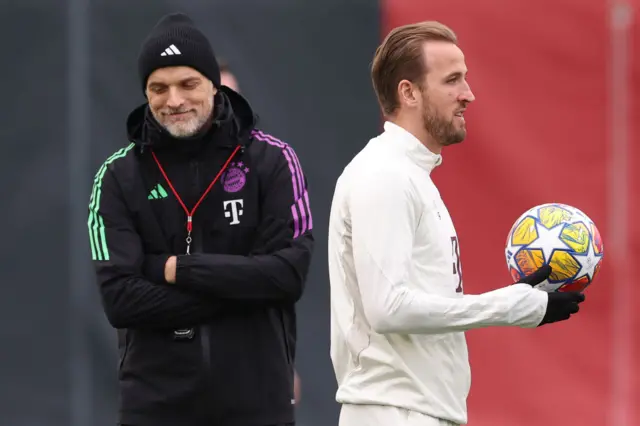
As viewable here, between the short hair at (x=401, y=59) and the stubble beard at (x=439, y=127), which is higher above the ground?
the short hair at (x=401, y=59)

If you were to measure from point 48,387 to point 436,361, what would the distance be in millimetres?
3802

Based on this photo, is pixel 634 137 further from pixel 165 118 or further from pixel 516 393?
pixel 165 118

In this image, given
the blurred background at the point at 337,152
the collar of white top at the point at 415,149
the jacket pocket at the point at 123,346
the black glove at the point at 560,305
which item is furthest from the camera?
the blurred background at the point at 337,152

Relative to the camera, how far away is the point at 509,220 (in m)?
7.30

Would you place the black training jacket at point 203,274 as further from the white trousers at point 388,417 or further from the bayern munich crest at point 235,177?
the white trousers at point 388,417

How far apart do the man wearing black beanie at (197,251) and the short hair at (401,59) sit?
0.59 m

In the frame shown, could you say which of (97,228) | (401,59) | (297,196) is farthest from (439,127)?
(97,228)

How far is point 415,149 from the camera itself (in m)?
3.84

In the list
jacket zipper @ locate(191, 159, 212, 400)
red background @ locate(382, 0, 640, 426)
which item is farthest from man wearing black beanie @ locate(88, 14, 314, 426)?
red background @ locate(382, 0, 640, 426)

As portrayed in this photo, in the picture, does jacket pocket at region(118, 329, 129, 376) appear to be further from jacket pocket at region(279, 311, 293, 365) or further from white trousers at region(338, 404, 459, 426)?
white trousers at region(338, 404, 459, 426)

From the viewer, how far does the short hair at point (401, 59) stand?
3904mm

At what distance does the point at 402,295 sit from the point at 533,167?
12.8ft

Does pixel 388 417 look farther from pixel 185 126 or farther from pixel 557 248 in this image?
pixel 185 126

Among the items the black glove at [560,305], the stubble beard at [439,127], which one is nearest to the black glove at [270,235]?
the stubble beard at [439,127]
